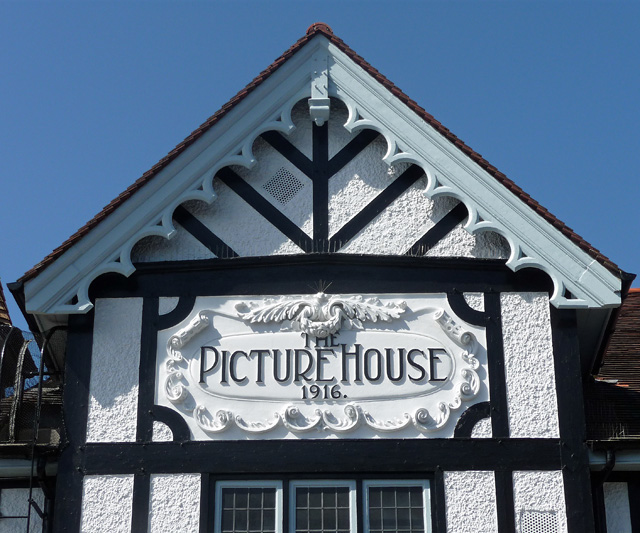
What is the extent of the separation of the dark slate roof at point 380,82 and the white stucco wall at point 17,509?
2.32m

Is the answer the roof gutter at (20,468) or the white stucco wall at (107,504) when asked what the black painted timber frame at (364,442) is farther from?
the roof gutter at (20,468)

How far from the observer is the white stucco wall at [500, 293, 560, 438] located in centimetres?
1234

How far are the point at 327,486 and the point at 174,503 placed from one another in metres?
1.60

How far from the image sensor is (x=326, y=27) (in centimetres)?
1371

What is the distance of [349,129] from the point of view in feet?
43.9

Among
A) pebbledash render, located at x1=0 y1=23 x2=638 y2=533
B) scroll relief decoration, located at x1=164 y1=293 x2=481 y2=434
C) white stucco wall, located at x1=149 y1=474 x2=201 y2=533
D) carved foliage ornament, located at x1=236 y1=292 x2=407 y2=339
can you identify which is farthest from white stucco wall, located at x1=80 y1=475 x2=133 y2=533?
carved foliage ornament, located at x1=236 y1=292 x2=407 y2=339

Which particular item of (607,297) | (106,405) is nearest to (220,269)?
(106,405)

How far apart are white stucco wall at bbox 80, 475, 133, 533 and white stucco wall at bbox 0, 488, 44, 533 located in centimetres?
72

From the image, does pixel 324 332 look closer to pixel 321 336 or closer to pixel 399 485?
pixel 321 336

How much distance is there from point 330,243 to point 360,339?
1203mm

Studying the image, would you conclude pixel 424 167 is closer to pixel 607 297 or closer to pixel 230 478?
pixel 607 297

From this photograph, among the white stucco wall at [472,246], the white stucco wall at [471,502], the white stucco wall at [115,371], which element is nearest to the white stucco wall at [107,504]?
the white stucco wall at [115,371]

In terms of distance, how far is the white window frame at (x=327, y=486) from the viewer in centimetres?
1204

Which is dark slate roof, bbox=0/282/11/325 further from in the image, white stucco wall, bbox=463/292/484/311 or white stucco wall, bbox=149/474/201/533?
white stucco wall, bbox=463/292/484/311
